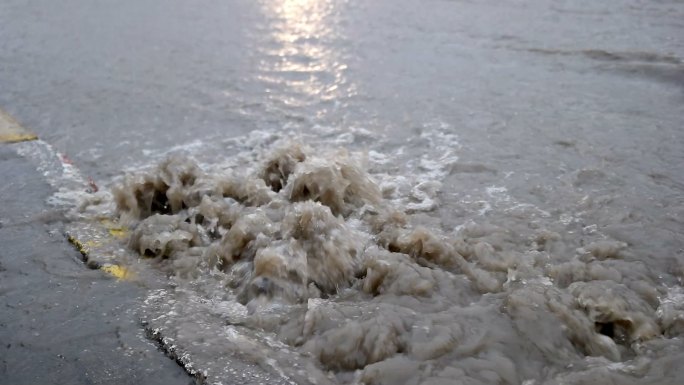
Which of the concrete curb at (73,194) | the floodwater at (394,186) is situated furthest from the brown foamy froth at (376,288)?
the concrete curb at (73,194)

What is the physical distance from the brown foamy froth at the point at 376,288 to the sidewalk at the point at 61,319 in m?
0.16

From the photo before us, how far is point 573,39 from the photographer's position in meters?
7.11

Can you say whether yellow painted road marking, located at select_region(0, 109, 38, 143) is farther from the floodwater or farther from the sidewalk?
the sidewalk

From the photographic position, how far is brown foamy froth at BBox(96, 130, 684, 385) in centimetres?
254

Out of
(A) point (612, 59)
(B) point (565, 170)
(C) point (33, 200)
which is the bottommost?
Answer: (C) point (33, 200)

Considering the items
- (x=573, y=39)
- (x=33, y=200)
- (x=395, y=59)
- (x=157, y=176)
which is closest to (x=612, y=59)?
(x=573, y=39)

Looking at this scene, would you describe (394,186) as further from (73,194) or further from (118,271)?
(73,194)

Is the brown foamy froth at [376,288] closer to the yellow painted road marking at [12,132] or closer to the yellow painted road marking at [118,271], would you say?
the yellow painted road marking at [118,271]

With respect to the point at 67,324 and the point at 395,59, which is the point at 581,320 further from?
the point at 395,59

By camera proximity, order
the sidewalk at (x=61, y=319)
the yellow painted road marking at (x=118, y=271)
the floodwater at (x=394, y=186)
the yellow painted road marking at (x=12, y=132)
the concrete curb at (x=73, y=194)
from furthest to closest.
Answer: the yellow painted road marking at (x=12, y=132), the concrete curb at (x=73, y=194), the yellow painted road marking at (x=118, y=271), the floodwater at (x=394, y=186), the sidewalk at (x=61, y=319)

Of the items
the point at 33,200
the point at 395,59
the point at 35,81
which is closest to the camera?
the point at 33,200

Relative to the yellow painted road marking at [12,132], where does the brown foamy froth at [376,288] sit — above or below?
above

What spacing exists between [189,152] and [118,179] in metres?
0.61

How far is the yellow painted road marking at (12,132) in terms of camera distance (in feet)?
16.0
